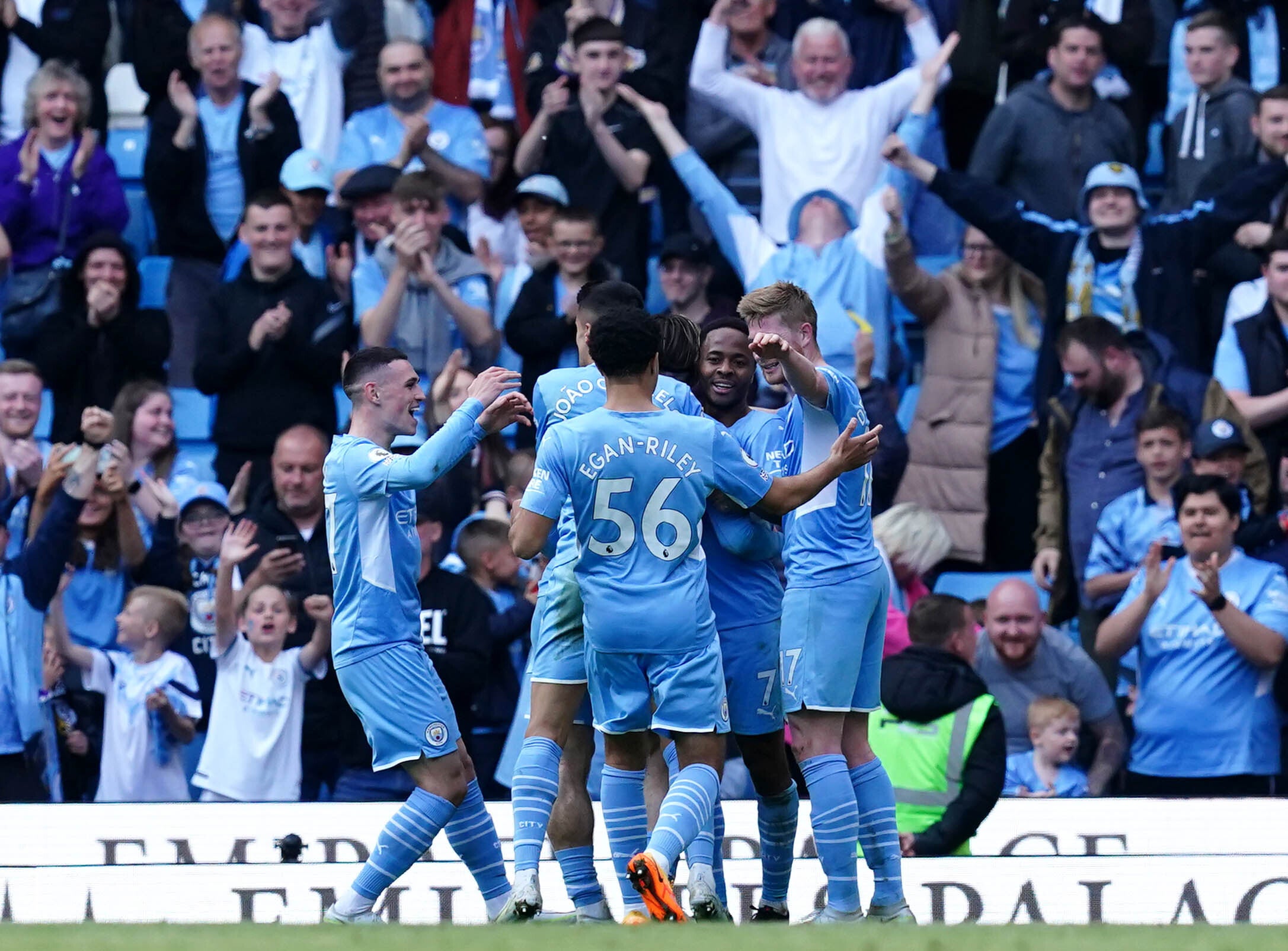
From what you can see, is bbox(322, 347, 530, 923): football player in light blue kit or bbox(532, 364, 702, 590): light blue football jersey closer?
bbox(322, 347, 530, 923): football player in light blue kit

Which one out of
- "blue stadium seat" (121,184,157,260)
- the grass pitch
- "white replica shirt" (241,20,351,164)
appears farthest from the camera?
"blue stadium seat" (121,184,157,260)

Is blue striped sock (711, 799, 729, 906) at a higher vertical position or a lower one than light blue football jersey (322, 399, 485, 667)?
lower

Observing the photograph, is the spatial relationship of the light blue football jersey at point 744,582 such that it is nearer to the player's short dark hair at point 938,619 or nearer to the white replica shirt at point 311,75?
the player's short dark hair at point 938,619

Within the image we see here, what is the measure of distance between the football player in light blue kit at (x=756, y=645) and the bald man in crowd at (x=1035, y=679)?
9.25 feet

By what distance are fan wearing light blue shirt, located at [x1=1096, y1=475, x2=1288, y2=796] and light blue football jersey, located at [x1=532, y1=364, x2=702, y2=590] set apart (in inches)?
146

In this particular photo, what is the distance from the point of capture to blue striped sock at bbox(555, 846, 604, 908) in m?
7.09

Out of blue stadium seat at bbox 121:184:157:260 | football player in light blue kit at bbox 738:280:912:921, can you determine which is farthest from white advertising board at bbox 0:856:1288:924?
blue stadium seat at bbox 121:184:157:260

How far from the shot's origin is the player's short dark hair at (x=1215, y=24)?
11594 mm

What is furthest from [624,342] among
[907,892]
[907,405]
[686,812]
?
[907,405]

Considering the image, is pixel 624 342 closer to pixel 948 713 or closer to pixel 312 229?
pixel 948 713

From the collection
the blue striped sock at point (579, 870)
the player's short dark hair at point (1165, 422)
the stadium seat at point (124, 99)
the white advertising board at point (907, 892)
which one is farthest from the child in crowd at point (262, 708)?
the stadium seat at point (124, 99)

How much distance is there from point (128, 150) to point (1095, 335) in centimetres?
693

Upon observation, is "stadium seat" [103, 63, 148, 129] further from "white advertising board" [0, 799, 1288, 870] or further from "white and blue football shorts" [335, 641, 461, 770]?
"white and blue football shorts" [335, 641, 461, 770]

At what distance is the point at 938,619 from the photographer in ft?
29.3
